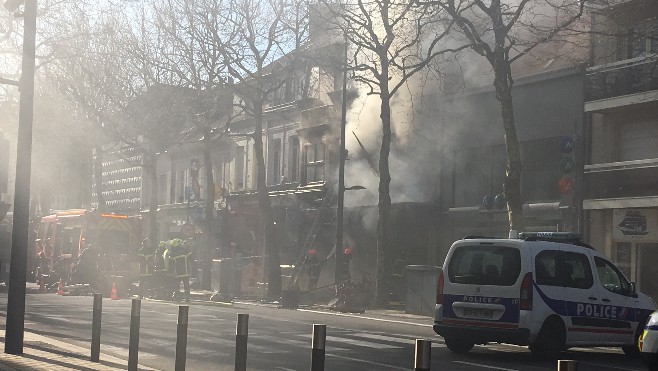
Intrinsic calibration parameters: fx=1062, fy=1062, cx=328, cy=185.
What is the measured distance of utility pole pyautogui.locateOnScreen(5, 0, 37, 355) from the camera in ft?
42.6

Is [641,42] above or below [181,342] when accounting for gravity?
above

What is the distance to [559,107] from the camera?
29.3 metres

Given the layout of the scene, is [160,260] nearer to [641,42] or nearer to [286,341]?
[286,341]

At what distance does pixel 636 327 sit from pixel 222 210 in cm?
3503

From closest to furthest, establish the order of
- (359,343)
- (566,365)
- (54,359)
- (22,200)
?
(566,365), (54,359), (22,200), (359,343)

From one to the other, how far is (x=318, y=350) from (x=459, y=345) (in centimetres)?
835

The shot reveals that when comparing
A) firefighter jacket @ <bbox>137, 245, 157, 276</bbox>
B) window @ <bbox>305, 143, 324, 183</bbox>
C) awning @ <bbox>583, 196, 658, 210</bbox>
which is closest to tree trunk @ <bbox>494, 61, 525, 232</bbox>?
awning @ <bbox>583, 196, 658, 210</bbox>

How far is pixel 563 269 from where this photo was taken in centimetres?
1512

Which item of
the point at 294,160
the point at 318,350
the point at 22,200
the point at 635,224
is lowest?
the point at 318,350

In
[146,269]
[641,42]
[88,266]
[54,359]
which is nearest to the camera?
[54,359]

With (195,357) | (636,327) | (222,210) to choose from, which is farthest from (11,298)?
(222,210)

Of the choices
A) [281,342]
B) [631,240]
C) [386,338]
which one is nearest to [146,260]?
[631,240]

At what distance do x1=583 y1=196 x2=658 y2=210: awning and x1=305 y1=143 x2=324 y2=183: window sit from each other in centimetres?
1556

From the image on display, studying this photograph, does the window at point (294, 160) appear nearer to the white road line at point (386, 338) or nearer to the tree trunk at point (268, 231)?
the tree trunk at point (268, 231)
